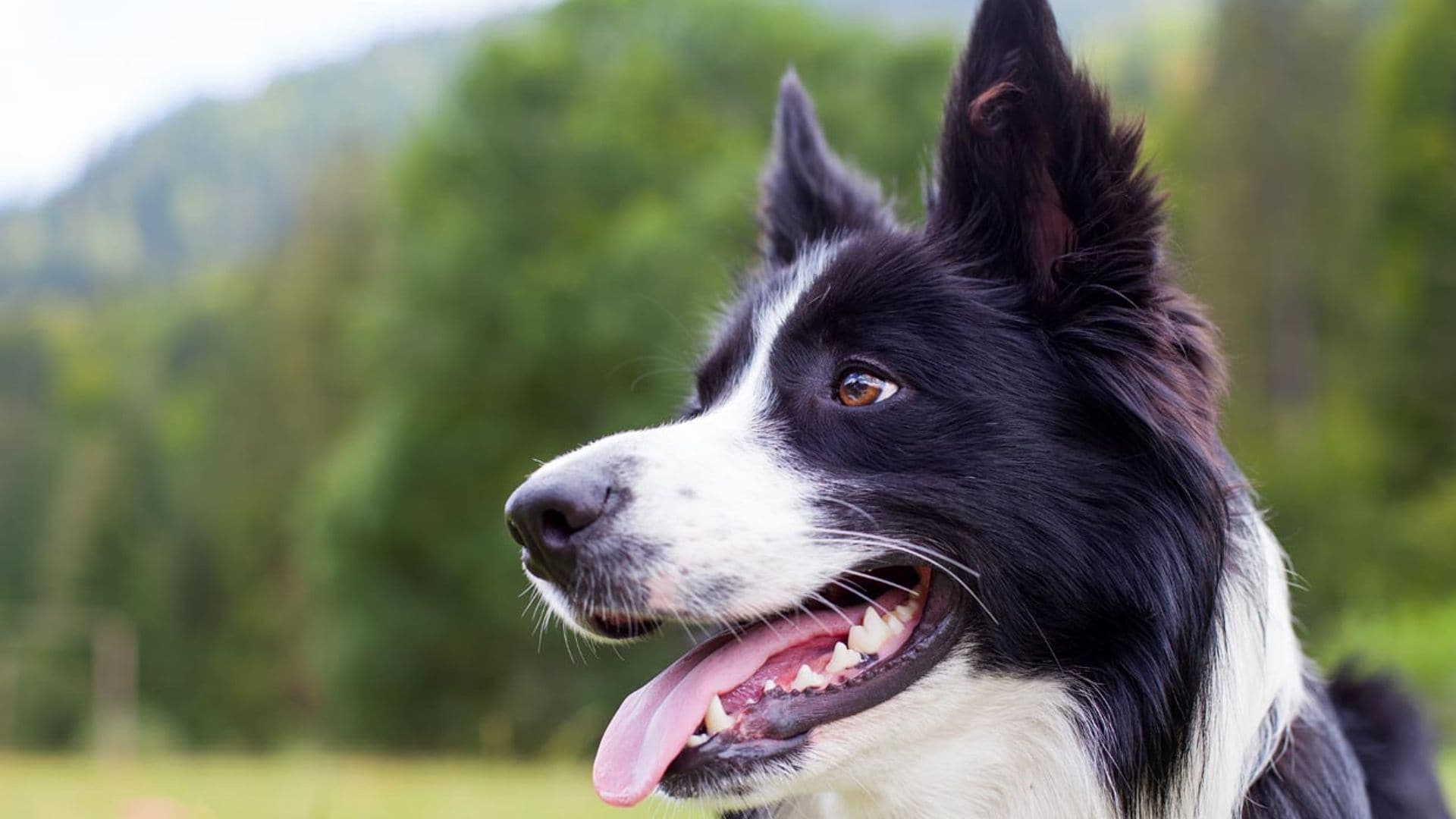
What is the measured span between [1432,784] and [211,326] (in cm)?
5865

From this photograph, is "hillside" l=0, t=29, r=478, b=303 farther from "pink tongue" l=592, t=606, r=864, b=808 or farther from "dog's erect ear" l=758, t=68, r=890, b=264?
"pink tongue" l=592, t=606, r=864, b=808

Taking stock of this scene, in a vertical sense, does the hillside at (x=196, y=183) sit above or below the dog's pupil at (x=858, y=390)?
above

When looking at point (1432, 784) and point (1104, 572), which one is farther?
point (1432, 784)

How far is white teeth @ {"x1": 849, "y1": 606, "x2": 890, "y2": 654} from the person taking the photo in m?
2.87

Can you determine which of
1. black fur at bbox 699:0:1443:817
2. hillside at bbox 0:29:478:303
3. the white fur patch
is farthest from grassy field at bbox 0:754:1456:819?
hillside at bbox 0:29:478:303

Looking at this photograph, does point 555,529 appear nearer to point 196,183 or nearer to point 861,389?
point 861,389

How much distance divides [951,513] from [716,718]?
2.22 ft

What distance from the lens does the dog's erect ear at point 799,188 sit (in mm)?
4117

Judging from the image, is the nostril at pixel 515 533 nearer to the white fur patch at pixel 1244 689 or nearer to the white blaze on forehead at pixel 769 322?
the white blaze on forehead at pixel 769 322

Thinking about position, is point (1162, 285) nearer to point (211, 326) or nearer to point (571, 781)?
point (571, 781)

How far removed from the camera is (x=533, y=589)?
10.7ft

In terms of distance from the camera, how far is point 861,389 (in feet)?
10.0

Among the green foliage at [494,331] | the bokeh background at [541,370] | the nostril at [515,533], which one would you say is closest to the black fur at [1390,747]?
the nostril at [515,533]

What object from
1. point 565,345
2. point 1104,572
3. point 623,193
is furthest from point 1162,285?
point 623,193
